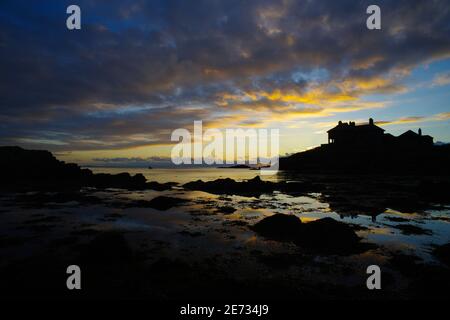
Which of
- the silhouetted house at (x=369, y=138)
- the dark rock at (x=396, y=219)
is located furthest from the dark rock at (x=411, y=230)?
the silhouetted house at (x=369, y=138)

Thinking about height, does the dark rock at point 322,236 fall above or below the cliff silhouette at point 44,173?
below

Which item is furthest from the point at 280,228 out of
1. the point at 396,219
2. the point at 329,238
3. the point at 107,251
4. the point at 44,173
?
the point at 44,173

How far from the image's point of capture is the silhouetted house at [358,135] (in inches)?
3108

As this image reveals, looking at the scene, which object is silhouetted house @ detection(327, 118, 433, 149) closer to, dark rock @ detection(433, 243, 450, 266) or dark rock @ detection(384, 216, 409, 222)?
dark rock @ detection(384, 216, 409, 222)

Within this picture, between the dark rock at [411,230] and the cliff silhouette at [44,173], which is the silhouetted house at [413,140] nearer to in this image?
the dark rock at [411,230]

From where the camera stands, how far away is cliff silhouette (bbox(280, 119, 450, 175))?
211 ft

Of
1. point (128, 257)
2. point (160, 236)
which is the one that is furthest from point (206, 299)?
point (160, 236)

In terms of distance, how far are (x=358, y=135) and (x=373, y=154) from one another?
33.5 ft

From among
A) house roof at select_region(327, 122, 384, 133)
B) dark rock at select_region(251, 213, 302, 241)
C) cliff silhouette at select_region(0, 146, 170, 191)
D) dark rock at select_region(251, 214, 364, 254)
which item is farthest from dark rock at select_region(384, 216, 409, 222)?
house roof at select_region(327, 122, 384, 133)

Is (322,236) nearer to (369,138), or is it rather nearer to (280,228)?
(280,228)

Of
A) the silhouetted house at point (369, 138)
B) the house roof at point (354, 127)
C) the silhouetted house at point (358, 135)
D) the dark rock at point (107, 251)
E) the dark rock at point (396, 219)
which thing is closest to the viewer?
the dark rock at point (107, 251)
